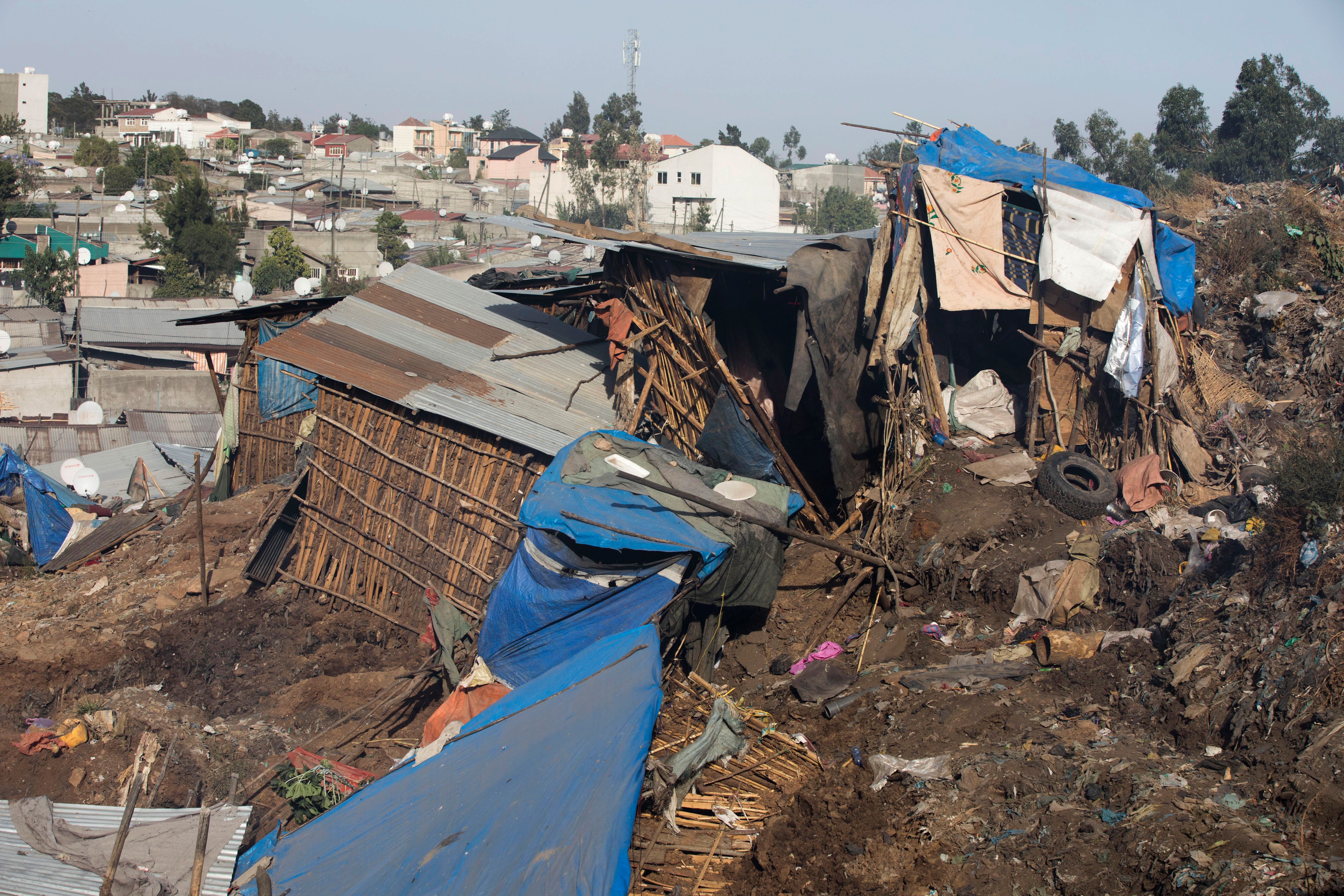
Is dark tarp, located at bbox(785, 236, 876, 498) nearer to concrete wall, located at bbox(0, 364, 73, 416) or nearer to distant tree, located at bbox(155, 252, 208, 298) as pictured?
concrete wall, located at bbox(0, 364, 73, 416)

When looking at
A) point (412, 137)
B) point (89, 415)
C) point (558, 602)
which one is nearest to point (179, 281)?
point (89, 415)

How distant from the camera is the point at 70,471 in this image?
1380cm

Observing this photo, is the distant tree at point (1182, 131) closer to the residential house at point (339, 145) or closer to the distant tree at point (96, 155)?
the residential house at point (339, 145)

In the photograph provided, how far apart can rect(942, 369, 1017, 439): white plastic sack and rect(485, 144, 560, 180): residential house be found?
53.1m

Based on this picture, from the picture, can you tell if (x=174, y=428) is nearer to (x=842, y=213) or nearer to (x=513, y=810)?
(x=513, y=810)

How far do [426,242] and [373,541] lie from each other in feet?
106

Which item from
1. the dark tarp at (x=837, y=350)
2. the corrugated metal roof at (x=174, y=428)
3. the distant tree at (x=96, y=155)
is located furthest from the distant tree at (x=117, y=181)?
the dark tarp at (x=837, y=350)

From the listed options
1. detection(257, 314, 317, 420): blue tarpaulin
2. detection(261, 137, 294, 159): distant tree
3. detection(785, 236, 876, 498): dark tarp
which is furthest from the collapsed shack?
detection(261, 137, 294, 159): distant tree

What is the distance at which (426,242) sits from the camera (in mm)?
39156

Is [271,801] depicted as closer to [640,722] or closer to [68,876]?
[68,876]

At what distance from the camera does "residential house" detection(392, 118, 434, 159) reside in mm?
70688

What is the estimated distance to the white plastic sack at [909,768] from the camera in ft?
16.6

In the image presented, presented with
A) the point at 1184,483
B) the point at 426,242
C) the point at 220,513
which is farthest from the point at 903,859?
the point at 426,242

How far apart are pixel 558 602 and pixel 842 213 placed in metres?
41.8
